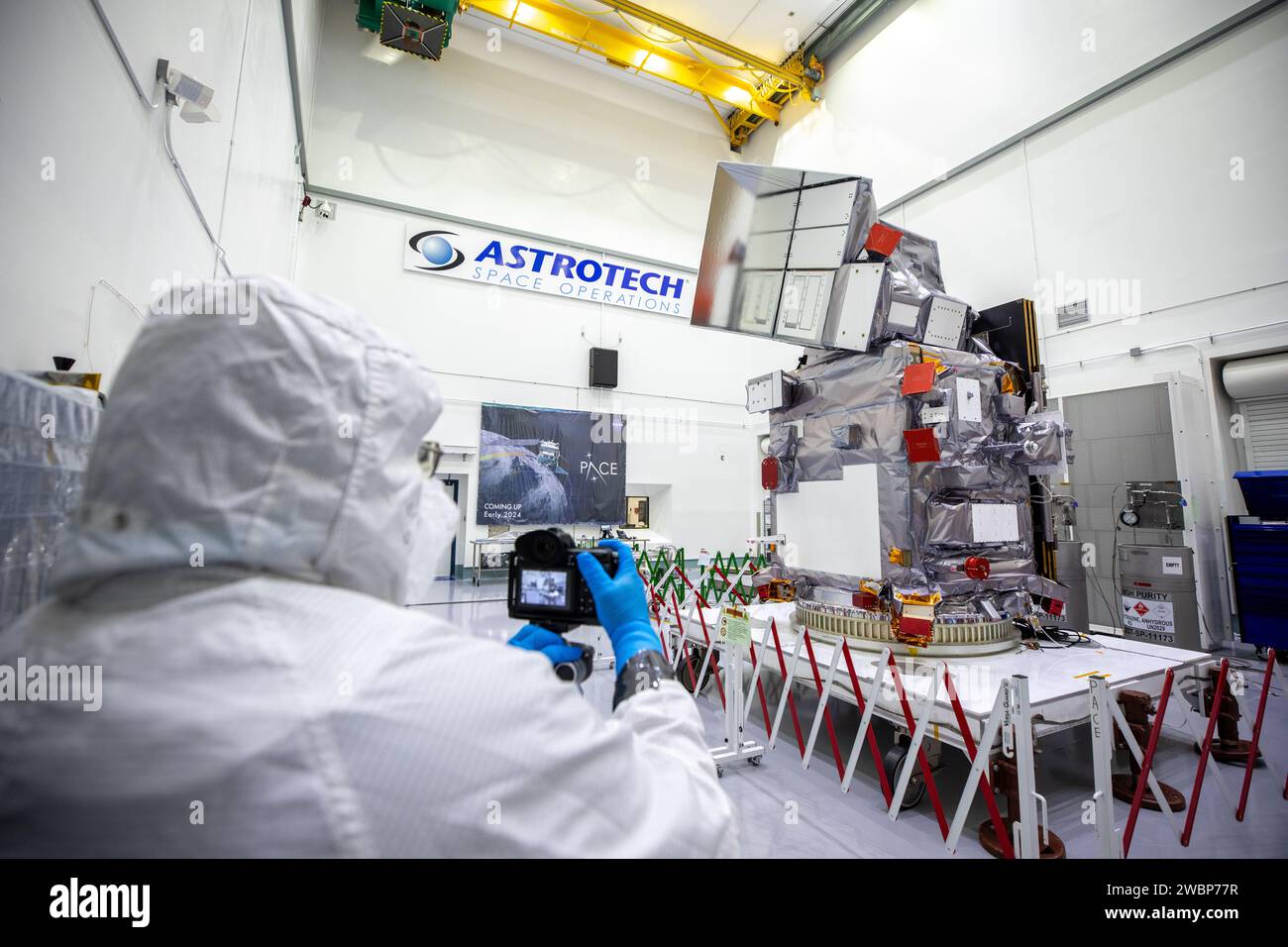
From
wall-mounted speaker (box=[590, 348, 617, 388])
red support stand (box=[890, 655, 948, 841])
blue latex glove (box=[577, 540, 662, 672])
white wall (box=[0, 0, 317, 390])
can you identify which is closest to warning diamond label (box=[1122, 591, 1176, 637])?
red support stand (box=[890, 655, 948, 841])

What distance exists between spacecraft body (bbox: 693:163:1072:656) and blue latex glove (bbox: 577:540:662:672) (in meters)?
2.78

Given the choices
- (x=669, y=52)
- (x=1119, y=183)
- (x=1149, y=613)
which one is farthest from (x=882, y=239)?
(x=669, y=52)

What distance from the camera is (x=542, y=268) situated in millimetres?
10477

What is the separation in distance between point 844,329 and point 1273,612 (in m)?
4.84

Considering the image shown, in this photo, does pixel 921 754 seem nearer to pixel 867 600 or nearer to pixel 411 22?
pixel 867 600

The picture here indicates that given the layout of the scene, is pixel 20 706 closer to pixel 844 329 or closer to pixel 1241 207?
pixel 844 329

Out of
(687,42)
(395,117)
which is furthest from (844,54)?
(395,117)

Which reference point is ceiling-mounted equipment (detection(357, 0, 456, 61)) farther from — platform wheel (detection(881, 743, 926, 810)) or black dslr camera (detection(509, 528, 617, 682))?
platform wheel (detection(881, 743, 926, 810))

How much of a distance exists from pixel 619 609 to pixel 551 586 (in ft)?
0.61

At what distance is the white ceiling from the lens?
958 cm

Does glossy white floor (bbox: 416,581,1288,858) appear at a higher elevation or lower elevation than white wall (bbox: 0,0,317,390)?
lower

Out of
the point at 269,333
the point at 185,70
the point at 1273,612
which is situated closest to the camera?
the point at 269,333

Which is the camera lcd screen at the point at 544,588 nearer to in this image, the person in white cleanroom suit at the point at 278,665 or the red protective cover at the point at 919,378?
the person in white cleanroom suit at the point at 278,665

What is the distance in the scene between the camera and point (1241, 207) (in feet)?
17.9
